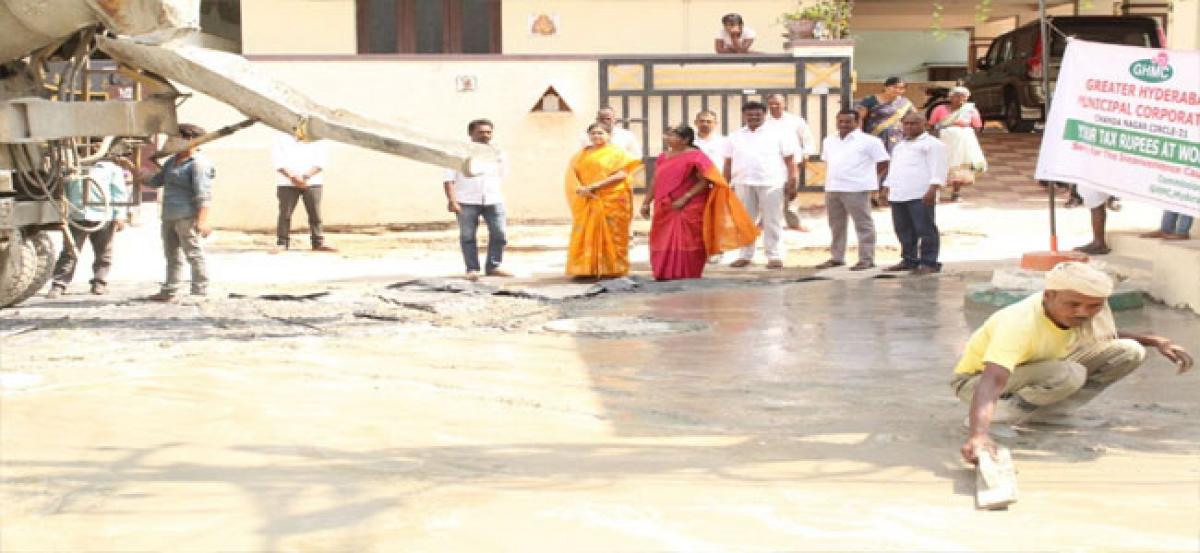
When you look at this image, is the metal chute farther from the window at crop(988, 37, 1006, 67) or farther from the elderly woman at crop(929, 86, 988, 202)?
the window at crop(988, 37, 1006, 67)

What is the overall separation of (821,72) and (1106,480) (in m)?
12.6

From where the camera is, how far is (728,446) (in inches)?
250

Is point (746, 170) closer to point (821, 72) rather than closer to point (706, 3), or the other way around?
point (821, 72)

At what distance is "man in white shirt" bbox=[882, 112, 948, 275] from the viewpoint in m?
12.6

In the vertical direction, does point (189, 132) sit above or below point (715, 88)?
below

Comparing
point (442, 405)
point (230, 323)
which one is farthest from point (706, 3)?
point (442, 405)

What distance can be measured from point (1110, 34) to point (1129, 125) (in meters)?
11.5

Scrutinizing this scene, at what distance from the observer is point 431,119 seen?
18.2m

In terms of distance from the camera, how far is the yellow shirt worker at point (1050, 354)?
5.96m

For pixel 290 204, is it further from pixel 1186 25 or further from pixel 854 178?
pixel 1186 25

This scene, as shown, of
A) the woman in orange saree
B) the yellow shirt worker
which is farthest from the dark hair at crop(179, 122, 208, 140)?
the yellow shirt worker

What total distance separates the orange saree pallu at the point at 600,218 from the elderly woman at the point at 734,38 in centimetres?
549

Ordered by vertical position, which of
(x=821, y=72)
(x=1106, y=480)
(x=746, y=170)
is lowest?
(x=1106, y=480)

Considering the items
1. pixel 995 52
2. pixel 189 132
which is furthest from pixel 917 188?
pixel 995 52
